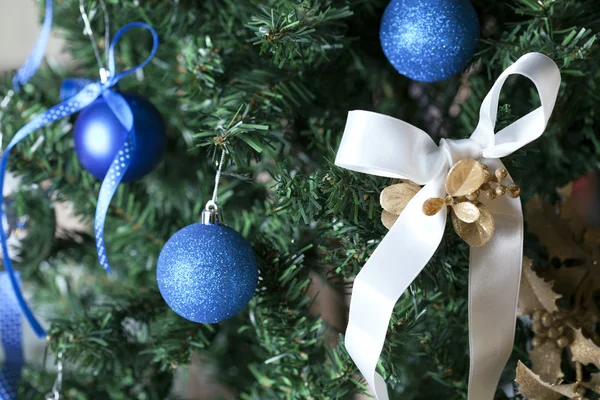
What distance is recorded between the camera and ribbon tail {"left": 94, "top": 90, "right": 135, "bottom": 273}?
44 cm

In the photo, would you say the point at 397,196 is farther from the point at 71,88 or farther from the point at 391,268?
the point at 71,88

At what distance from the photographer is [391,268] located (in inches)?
13.6

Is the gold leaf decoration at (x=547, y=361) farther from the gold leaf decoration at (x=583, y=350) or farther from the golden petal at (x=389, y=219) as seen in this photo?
the golden petal at (x=389, y=219)

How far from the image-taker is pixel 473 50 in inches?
16.1

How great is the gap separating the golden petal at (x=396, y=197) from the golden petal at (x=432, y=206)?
19 mm

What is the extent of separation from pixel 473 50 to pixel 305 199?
163 mm

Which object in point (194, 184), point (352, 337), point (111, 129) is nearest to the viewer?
point (352, 337)

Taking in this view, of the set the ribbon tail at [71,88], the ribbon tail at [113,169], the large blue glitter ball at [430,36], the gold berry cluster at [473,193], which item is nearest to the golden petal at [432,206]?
the gold berry cluster at [473,193]

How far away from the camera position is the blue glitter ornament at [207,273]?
0.36m

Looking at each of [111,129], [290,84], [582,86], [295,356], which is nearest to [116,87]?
[111,129]

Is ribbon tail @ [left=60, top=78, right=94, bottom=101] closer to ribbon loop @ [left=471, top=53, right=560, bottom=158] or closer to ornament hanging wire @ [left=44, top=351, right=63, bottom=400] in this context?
ornament hanging wire @ [left=44, top=351, right=63, bottom=400]

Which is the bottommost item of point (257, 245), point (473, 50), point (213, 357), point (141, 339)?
point (213, 357)

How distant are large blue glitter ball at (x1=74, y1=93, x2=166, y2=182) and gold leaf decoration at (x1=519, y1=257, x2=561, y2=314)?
307 mm

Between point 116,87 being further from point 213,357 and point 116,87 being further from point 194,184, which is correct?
point 213,357
